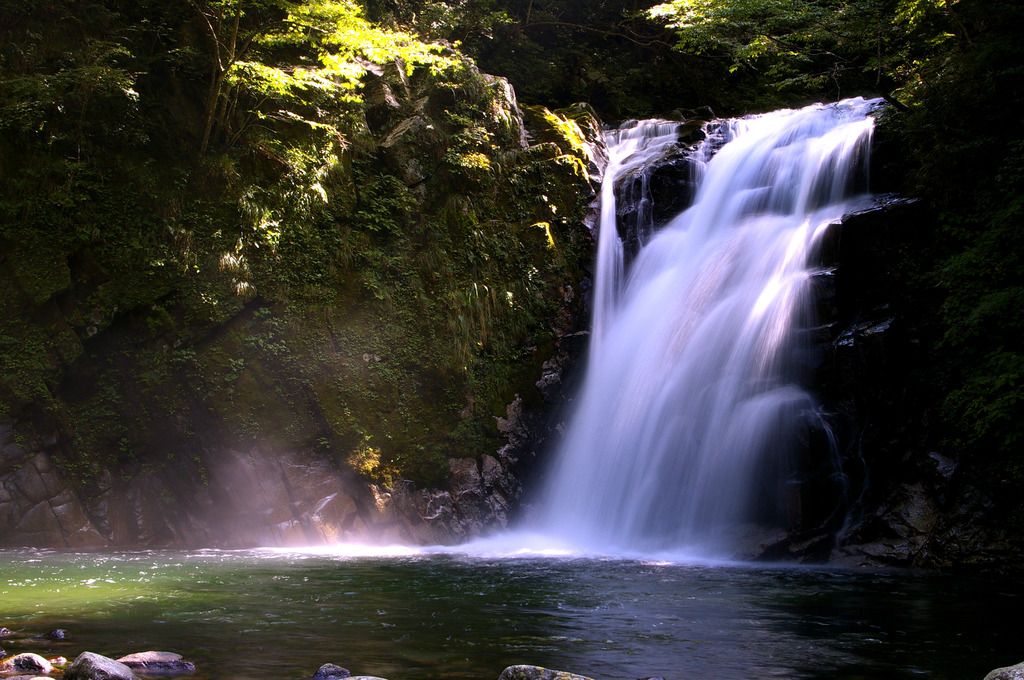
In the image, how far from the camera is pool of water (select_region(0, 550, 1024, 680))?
14.2ft

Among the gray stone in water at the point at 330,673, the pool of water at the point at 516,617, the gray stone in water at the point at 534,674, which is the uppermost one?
the gray stone in water at the point at 534,674

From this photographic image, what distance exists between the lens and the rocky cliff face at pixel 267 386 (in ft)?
31.9

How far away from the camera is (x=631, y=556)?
8.88 metres

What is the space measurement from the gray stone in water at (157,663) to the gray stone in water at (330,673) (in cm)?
76

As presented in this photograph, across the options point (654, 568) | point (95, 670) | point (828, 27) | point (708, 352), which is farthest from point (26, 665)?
point (828, 27)

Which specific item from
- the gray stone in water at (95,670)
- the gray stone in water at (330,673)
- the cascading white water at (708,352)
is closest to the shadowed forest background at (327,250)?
the cascading white water at (708,352)

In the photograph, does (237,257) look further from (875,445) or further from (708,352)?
(875,445)

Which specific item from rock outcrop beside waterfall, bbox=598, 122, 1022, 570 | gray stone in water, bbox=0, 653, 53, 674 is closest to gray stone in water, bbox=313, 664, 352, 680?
gray stone in water, bbox=0, 653, 53, 674

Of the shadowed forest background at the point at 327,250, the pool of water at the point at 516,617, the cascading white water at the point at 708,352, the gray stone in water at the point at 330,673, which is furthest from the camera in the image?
the cascading white water at the point at 708,352

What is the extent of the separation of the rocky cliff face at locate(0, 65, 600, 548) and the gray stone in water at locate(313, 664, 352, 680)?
6.13m

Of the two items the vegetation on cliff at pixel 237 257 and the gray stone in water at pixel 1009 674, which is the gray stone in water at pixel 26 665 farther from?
the vegetation on cliff at pixel 237 257

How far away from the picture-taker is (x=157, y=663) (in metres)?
3.98

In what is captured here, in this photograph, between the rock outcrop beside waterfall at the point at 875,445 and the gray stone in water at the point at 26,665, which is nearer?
the gray stone in water at the point at 26,665

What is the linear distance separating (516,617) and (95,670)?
9.79 feet
